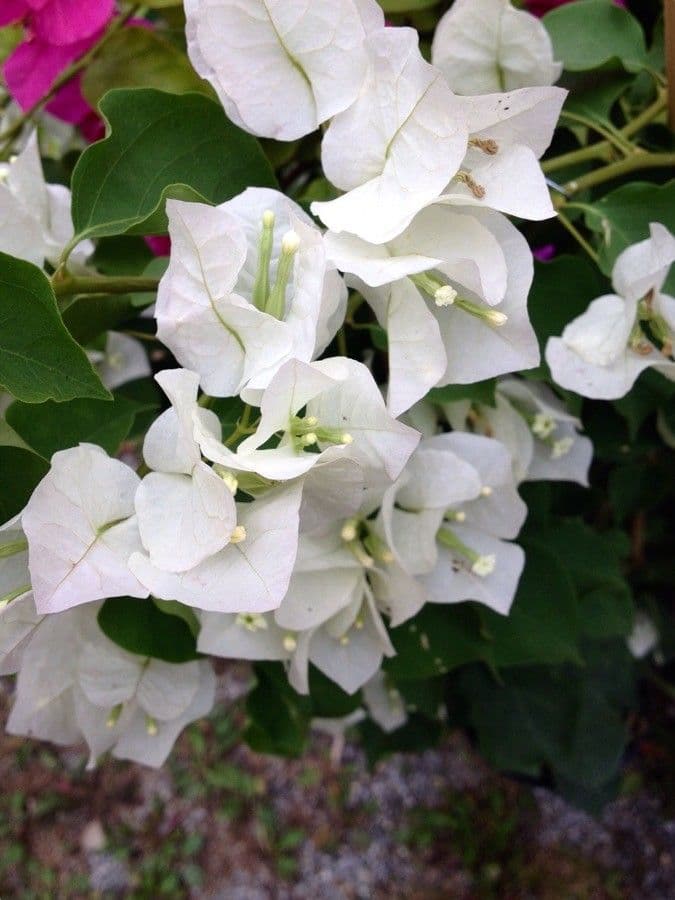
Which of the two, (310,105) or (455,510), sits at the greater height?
(310,105)

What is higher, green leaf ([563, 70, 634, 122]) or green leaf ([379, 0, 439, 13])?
green leaf ([379, 0, 439, 13])

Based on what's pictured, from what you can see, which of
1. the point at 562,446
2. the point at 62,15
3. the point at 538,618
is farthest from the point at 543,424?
the point at 62,15

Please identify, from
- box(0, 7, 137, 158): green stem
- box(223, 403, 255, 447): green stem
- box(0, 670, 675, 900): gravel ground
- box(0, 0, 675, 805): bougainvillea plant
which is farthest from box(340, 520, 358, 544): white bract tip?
box(0, 670, 675, 900): gravel ground

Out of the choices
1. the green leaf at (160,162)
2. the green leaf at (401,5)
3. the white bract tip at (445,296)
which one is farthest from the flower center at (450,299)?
the green leaf at (401,5)

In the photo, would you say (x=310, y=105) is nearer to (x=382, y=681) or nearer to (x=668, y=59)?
(x=668, y=59)

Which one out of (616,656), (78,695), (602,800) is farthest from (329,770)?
(78,695)

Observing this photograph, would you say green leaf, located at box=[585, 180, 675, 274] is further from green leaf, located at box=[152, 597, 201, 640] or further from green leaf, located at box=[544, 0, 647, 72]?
green leaf, located at box=[152, 597, 201, 640]
